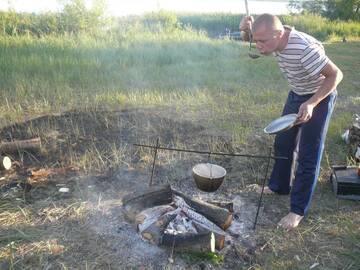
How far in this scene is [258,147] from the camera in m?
5.43

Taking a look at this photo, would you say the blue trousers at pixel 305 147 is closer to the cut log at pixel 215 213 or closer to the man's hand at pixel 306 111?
the man's hand at pixel 306 111

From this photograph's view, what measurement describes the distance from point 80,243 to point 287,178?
2.42m

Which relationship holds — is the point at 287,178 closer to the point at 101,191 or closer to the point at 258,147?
the point at 258,147

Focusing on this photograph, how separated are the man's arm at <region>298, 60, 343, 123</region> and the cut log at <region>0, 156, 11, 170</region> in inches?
136

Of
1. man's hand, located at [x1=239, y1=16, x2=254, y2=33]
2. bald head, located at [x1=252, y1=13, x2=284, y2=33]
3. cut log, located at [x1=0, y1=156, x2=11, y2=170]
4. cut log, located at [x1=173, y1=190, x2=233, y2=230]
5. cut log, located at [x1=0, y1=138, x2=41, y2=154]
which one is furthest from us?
cut log, located at [x1=0, y1=138, x2=41, y2=154]

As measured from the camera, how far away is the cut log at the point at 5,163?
444 cm

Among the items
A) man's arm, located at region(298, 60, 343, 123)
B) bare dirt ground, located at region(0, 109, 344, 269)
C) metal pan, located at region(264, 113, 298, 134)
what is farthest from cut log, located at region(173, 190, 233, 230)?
man's arm, located at region(298, 60, 343, 123)

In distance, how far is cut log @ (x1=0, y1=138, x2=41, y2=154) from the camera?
481cm

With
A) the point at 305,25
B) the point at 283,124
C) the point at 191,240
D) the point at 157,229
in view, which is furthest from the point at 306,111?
the point at 305,25

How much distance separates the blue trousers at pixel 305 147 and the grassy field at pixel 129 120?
0.37 meters

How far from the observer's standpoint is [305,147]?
357 cm

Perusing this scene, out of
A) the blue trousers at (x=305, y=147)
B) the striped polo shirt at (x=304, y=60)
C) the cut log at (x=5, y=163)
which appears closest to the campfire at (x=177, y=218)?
the blue trousers at (x=305, y=147)

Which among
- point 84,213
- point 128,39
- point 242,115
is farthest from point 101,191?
point 128,39

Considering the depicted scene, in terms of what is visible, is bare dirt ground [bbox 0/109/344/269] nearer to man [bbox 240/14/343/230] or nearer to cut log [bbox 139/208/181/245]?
cut log [bbox 139/208/181/245]
